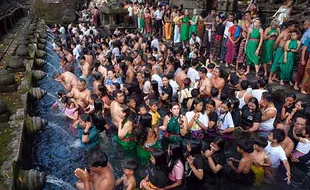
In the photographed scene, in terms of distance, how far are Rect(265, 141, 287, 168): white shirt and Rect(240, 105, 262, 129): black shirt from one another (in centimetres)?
104

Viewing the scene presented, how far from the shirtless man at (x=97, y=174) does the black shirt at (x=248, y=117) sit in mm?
3523

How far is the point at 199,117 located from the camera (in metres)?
6.00

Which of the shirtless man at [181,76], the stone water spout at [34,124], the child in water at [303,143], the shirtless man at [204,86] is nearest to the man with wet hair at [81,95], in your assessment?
the stone water spout at [34,124]

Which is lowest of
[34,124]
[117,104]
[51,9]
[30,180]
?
[30,180]

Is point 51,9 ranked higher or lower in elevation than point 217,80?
higher

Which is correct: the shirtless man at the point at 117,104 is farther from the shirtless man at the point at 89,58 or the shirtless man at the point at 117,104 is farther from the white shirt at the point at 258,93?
the shirtless man at the point at 89,58

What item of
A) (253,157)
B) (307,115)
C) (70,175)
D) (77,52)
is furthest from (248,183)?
(77,52)

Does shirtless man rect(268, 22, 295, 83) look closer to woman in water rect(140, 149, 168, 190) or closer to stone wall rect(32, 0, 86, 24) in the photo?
woman in water rect(140, 149, 168, 190)

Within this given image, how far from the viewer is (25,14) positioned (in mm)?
29359

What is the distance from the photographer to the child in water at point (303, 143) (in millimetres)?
5367

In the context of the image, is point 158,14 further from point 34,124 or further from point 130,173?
point 130,173

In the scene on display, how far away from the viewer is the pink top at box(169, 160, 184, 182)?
15.0 feet

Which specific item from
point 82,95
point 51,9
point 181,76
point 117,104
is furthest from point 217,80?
point 51,9

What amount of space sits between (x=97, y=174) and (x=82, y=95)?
3537 millimetres
